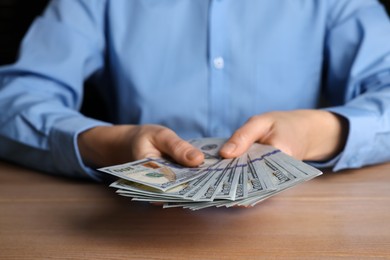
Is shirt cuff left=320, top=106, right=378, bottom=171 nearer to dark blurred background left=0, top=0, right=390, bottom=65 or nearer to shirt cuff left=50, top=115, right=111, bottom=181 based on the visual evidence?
shirt cuff left=50, top=115, right=111, bottom=181

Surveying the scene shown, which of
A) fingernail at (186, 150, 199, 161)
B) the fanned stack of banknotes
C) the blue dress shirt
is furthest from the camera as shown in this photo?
the blue dress shirt

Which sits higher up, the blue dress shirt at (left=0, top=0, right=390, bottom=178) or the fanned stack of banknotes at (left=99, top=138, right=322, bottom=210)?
the blue dress shirt at (left=0, top=0, right=390, bottom=178)

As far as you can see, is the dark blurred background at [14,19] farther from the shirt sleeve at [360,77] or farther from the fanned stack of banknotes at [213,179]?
the fanned stack of banknotes at [213,179]

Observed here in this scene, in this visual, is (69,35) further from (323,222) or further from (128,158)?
(323,222)

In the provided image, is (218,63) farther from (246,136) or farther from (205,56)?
(246,136)

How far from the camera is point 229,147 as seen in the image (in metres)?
0.72

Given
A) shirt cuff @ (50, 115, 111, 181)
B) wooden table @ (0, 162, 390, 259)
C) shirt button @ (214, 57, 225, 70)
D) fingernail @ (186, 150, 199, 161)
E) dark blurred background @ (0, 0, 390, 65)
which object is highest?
dark blurred background @ (0, 0, 390, 65)

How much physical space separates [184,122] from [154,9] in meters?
0.24

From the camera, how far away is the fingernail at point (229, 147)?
2.35ft

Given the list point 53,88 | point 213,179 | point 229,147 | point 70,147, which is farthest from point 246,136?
point 53,88

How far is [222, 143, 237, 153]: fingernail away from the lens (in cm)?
72

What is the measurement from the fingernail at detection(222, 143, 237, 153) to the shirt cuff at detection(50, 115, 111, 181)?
0.82ft

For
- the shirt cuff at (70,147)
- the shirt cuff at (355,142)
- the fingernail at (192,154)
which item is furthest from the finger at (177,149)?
the shirt cuff at (355,142)

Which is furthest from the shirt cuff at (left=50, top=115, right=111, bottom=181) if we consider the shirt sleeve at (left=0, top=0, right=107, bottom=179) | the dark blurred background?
the dark blurred background
